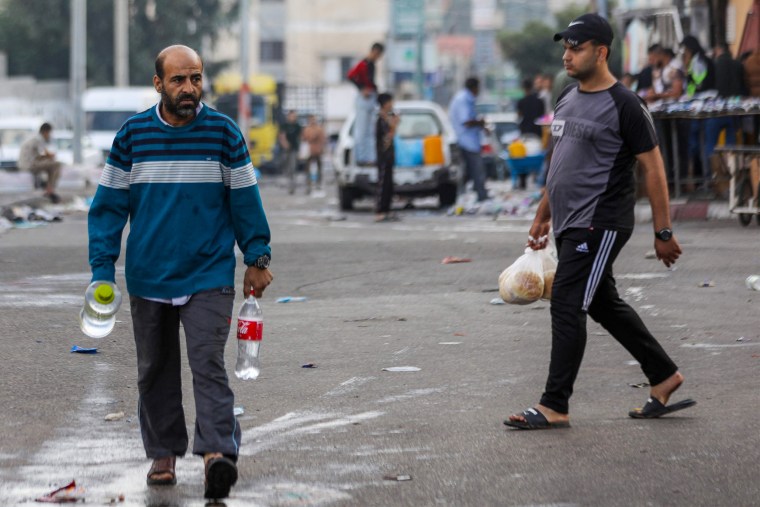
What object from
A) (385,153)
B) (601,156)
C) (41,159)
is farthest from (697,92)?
(601,156)

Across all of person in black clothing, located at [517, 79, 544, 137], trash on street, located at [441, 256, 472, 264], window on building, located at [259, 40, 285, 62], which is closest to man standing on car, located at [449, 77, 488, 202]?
person in black clothing, located at [517, 79, 544, 137]

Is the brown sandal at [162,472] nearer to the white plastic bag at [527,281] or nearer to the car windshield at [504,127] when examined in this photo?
the white plastic bag at [527,281]

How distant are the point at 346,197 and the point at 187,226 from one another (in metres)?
19.1

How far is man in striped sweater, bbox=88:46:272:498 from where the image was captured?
5.70 m

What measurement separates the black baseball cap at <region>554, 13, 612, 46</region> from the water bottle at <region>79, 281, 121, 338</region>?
2.26 meters

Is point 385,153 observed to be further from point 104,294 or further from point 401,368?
point 104,294

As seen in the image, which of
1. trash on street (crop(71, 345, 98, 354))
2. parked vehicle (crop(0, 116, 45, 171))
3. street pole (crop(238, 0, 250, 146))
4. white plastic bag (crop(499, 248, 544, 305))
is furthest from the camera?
street pole (crop(238, 0, 250, 146))

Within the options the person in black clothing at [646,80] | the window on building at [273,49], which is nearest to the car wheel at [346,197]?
the person in black clothing at [646,80]

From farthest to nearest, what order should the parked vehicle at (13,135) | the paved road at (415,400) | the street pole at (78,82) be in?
1. the parked vehicle at (13,135)
2. the street pole at (78,82)
3. the paved road at (415,400)

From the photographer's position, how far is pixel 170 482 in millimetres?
5879

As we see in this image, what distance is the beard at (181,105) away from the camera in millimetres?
5633

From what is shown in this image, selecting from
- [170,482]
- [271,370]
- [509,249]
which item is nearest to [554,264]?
[271,370]

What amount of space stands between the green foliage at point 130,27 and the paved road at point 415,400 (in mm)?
48022

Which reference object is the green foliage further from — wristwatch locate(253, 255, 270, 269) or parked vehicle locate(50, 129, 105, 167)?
wristwatch locate(253, 255, 270, 269)
